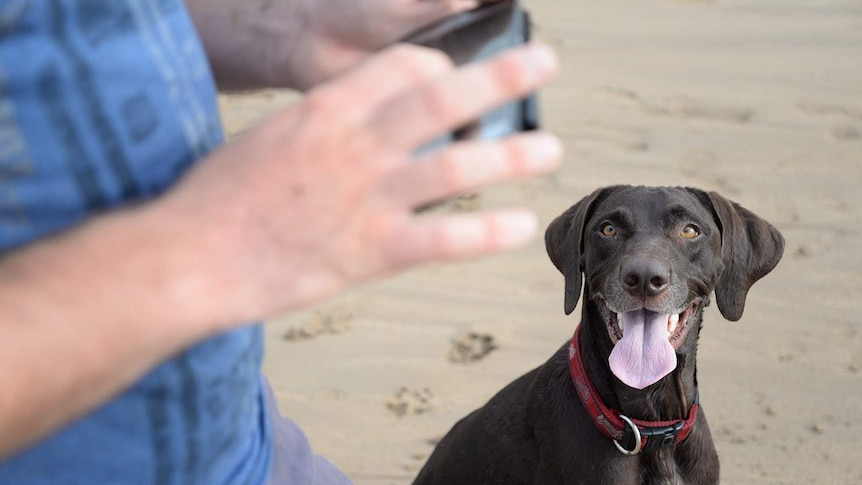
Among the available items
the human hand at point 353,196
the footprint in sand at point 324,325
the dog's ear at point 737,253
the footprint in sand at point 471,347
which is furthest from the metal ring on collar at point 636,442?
the human hand at point 353,196

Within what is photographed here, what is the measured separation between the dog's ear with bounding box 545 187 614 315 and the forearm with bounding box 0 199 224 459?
231 cm

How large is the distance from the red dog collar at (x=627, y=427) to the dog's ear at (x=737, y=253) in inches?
15.1

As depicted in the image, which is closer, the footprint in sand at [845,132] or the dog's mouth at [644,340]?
the dog's mouth at [644,340]

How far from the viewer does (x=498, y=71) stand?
2.93 ft

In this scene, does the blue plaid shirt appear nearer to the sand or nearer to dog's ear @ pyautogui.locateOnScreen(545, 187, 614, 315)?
dog's ear @ pyautogui.locateOnScreen(545, 187, 614, 315)

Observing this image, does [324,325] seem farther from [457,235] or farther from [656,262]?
[457,235]

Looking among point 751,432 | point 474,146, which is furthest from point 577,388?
point 474,146

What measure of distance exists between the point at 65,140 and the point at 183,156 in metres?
0.14

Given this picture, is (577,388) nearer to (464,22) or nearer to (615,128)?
(464,22)

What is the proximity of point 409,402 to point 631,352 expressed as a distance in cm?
135

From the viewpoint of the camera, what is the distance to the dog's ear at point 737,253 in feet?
10.2

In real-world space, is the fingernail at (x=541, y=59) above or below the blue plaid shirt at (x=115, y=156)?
above

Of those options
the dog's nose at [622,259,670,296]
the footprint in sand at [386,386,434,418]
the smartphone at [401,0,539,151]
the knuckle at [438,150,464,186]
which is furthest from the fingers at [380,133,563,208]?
the footprint in sand at [386,386,434,418]

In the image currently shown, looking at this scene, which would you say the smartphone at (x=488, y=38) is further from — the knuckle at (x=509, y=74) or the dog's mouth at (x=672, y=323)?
the dog's mouth at (x=672, y=323)
